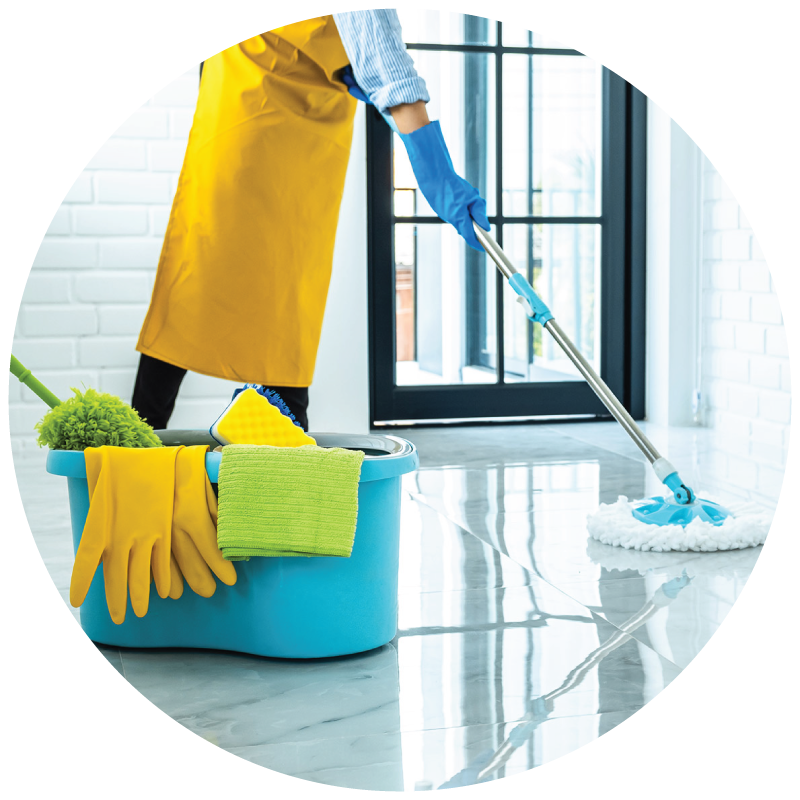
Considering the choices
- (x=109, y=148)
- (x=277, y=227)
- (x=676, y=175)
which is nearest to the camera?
(x=277, y=227)

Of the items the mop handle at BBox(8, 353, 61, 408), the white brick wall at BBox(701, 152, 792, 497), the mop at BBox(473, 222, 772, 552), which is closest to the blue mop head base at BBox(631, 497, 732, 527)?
the mop at BBox(473, 222, 772, 552)

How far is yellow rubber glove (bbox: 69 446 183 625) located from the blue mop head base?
37.5 inches

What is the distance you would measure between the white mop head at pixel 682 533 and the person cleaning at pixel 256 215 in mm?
699

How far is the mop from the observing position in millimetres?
1611

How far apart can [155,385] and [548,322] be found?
853mm

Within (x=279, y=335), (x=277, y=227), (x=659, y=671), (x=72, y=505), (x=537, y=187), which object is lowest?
(x=659, y=671)

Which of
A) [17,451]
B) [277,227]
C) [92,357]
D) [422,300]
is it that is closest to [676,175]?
[422,300]

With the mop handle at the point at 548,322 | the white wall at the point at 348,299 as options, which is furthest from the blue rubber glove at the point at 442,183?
the white wall at the point at 348,299

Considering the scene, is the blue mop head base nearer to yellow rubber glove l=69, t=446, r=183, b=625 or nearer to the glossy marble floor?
the glossy marble floor

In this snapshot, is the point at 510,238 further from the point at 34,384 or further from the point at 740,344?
the point at 34,384

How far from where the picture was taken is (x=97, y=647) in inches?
46.3

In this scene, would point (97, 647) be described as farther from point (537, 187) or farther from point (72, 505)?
point (537, 187)

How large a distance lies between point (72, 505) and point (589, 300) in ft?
7.95

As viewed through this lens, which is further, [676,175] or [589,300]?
[589,300]
